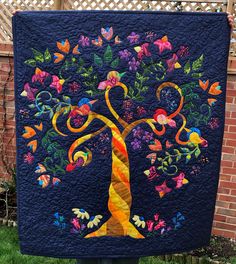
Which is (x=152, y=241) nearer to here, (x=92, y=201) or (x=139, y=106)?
(x=92, y=201)

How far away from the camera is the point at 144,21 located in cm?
160

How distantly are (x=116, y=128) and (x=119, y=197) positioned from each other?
286 millimetres

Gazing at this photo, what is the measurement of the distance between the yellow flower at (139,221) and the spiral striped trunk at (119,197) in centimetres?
2

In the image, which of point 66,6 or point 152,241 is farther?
point 66,6

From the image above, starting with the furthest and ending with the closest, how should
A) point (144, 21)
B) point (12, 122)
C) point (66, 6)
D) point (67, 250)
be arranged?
point (12, 122) → point (66, 6) → point (67, 250) → point (144, 21)

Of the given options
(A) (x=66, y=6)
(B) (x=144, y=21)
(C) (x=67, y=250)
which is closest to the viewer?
(B) (x=144, y=21)

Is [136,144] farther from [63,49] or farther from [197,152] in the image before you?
[63,49]

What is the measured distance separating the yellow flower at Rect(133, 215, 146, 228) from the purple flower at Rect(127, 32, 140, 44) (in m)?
0.72

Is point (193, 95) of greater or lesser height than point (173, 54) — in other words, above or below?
below

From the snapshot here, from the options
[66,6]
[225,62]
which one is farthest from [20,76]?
[66,6]

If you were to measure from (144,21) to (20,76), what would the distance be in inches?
21.2

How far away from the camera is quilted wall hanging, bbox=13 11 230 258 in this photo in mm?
1604

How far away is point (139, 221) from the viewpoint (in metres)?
1.71

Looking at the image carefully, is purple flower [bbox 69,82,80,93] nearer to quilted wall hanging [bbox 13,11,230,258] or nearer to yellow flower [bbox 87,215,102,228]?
quilted wall hanging [bbox 13,11,230,258]
